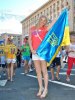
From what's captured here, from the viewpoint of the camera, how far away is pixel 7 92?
28.0ft

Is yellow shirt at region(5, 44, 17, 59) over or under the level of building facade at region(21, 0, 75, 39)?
under

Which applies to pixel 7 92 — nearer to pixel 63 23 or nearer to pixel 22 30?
pixel 63 23

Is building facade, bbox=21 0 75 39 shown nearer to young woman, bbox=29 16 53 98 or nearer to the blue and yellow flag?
the blue and yellow flag

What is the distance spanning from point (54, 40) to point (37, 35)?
437 mm

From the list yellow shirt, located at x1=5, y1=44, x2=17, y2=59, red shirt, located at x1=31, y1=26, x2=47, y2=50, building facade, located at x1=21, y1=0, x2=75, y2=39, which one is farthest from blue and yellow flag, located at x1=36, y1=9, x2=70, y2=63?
building facade, located at x1=21, y1=0, x2=75, y2=39

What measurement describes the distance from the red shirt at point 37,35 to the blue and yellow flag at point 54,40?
0.08 metres

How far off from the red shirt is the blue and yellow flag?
0.08 meters

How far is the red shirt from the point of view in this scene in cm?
790

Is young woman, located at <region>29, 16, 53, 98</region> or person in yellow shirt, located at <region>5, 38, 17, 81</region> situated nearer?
young woman, located at <region>29, 16, 53, 98</region>

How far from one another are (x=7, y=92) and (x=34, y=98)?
3.87ft

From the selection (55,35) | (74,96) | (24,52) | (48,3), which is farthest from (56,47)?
(48,3)

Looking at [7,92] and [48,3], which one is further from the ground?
[48,3]

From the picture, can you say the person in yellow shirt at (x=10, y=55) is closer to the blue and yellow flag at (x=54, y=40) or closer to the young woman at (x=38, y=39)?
the blue and yellow flag at (x=54, y=40)

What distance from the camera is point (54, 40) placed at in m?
8.08
